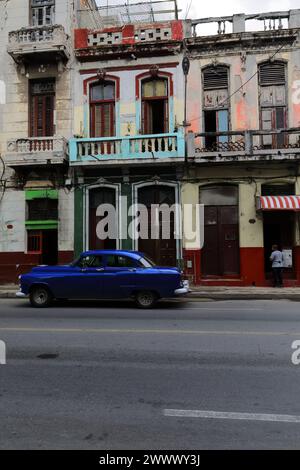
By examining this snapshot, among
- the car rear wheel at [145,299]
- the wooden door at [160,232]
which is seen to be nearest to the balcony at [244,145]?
the wooden door at [160,232]

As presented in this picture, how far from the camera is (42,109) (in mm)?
20266

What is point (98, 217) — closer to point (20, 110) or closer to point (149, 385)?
point (20, 110)

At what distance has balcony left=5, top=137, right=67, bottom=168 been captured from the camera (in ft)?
62.4

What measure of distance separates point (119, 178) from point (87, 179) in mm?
1423

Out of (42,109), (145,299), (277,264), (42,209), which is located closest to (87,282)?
(145,299)

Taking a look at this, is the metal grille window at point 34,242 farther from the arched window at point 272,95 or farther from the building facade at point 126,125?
the arched window at point 272,95

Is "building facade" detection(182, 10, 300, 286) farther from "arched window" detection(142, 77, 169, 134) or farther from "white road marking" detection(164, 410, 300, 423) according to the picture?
"white road marking" detection(164, 410, 300, 423)

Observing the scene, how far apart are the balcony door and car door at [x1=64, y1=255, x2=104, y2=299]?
922 centimetres

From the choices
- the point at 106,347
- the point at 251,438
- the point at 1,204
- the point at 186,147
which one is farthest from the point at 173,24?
the point at 251,438

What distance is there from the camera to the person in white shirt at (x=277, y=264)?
17500 mm

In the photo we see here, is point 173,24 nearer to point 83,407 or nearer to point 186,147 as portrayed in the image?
point 186,147

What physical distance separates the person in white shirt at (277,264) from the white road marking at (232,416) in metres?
13.5

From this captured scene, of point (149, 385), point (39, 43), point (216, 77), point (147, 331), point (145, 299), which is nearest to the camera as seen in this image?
point (149, 385)

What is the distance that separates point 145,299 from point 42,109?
1160cm
